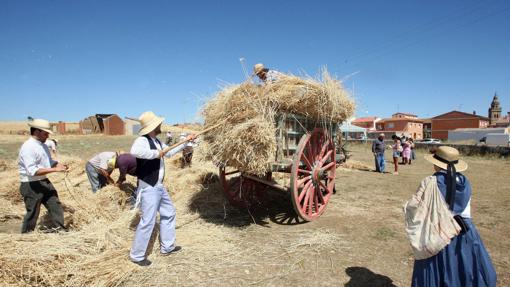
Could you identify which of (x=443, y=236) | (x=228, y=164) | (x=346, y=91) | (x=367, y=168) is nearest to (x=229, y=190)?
(x=228, y=164)

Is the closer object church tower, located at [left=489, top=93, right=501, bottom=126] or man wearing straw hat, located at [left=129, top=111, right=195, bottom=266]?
man wearing straw hat, located at [left=129, top=111, right=195, bottom=266]

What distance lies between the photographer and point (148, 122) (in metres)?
3.62

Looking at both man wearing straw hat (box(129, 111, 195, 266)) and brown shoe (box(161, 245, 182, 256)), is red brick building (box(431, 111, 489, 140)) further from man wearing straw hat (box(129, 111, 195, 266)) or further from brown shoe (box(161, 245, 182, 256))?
man wearing straw hat (box(129, 111, 195, 266))

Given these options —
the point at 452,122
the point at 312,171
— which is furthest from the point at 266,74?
the point at 452,122

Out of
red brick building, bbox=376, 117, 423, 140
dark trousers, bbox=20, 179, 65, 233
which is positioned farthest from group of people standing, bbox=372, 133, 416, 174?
red brick building, bbox=376, 117, 423, 140

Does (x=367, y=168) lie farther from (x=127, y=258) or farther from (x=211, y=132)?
(x=127, y=258)

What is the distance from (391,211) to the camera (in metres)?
5.67

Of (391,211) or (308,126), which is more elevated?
(308,126)

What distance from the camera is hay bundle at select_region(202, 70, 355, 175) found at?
3951 millimetres

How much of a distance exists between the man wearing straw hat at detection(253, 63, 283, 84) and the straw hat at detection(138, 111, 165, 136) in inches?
67.8

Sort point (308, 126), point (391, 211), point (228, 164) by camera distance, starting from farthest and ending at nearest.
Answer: point (391, 211) → point (308, 126) → point (228, 164)

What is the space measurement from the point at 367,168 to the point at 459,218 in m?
9.91

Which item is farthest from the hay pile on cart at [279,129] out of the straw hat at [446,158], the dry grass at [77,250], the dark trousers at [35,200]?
the dark trousers at [35,200]

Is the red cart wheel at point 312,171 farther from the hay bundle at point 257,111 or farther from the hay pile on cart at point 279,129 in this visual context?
the hay bundle at point 257,111
